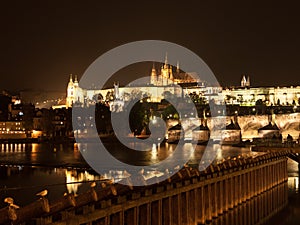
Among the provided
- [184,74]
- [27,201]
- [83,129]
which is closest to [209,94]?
[184,74]

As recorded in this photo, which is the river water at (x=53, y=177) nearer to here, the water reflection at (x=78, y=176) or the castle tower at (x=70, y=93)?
the water reflection at (x=78, y=176)

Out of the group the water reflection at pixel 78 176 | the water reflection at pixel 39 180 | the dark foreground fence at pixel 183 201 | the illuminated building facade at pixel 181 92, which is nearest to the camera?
the dark foreground fence at pixel 183 201

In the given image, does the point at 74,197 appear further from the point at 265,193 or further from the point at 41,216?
the point at 265,193

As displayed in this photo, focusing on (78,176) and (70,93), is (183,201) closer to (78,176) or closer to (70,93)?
(78,176)

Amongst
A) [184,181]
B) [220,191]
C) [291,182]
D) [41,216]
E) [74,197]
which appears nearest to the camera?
[41,216]

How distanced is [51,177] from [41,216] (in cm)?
1900

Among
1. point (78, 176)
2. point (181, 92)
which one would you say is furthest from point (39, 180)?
point (181, 92)

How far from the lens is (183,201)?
1488 centimetres

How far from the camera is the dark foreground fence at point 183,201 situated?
10227 mm

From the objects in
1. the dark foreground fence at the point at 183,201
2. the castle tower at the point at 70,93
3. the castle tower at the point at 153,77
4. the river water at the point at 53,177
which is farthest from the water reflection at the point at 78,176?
the castle tower at the point at 153,77

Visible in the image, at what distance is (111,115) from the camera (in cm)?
8131

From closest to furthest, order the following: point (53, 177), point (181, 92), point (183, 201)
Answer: point (183, 201), point (53, 177), point (181, 92)

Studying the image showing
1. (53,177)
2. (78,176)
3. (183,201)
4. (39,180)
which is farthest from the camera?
(78,176)

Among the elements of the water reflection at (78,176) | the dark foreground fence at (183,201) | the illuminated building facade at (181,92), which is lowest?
the water reflection at (78,176)
